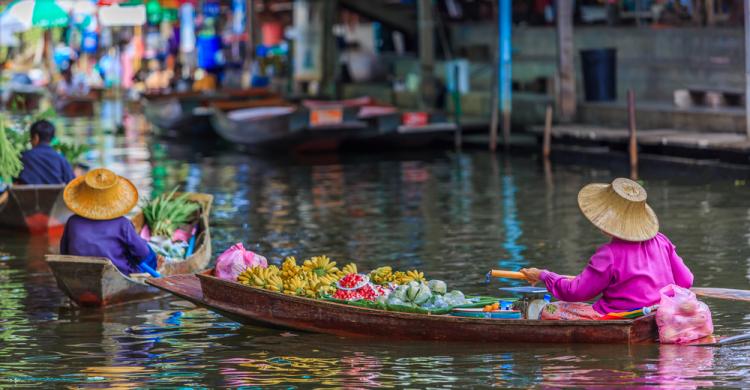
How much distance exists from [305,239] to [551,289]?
6.69 m

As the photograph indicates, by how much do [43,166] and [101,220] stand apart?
15.9ft

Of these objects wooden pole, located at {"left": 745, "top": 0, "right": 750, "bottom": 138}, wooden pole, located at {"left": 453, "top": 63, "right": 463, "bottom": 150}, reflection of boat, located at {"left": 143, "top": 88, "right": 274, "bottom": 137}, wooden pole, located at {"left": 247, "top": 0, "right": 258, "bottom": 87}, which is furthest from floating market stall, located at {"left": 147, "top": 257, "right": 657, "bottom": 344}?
wooden pole, located at {"left": 247, "top": 0, "right": 258, "bottom": 87}

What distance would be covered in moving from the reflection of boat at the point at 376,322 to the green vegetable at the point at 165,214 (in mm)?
2684

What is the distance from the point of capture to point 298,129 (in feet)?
88.2

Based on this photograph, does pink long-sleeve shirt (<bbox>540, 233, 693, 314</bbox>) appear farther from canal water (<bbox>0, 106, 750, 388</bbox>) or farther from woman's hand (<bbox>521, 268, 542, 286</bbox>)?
canal water (<bbox>0, 106, 750, 388</bbox>)

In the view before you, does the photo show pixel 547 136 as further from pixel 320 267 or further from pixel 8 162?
pixel 320 267

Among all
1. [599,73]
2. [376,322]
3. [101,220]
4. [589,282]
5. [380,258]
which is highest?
[599,73]

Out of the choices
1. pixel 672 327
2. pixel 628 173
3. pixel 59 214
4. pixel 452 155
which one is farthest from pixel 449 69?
pixel 672 327

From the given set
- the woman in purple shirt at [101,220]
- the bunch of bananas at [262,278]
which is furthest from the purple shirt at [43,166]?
the bunch of bananas at [262,278]

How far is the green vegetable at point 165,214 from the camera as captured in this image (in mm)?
13461

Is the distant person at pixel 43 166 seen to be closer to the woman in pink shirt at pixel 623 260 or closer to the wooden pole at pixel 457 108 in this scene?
the woman in pink shirt at pixel 623 260

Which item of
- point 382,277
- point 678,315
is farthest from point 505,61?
point 678,315

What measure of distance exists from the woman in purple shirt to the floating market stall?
2.99 feet

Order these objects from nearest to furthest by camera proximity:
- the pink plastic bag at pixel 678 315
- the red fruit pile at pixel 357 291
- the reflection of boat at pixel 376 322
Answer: the pink plastic bag at pixel 678 315, the reflection of boat at pixel 376 322, the red fruit pile at pixel 357 291
